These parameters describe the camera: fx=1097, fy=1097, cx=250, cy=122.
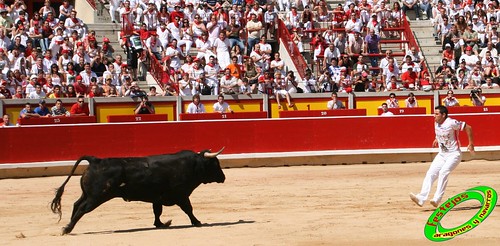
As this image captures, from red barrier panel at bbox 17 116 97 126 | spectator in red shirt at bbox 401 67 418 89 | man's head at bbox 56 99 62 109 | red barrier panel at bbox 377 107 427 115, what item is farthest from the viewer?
spectator in red shirt at bbox 401 67 418 89

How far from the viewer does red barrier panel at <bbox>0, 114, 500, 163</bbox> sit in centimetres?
2130

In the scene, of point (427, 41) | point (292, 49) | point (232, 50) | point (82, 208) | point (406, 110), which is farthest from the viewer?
point (427, 41)

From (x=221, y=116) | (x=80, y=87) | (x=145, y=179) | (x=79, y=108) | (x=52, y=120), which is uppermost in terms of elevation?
(x=80, y=87)

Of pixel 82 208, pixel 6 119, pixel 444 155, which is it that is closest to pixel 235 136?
pixel 6 119

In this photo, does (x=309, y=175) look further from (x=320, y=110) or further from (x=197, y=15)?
(x=197, y=15)

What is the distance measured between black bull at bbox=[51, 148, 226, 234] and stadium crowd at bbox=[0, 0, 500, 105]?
977 centimetres

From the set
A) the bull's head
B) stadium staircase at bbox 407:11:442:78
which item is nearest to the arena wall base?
stadium staircase at bbox 407:11:442:78

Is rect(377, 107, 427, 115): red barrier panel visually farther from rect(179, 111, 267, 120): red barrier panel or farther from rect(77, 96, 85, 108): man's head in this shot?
rect(77, 96, 85, 108): man's head

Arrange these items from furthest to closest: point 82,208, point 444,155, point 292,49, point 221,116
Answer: point 292,49 → point 221,116 → point 444,155 → point 82,208

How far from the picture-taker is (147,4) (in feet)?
86.0

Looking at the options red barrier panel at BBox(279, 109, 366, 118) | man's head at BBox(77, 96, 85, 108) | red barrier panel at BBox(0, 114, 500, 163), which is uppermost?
man's head at BBox(77, 96, 85, 108)

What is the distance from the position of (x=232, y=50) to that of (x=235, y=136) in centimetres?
360

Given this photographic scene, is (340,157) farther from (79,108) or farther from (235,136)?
(79,108)

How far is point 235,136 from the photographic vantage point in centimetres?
2275
